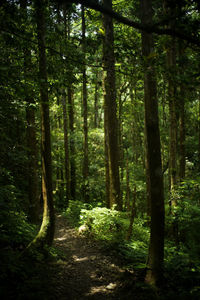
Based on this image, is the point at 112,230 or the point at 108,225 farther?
the point at 108,225

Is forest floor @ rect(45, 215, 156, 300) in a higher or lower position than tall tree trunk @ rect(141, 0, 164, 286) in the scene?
lower

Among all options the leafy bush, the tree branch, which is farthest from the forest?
the leafy bush

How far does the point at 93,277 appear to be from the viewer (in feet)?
19.5

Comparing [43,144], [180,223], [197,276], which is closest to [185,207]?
[180,223]

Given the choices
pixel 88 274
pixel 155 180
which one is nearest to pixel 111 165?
pixel 88 274

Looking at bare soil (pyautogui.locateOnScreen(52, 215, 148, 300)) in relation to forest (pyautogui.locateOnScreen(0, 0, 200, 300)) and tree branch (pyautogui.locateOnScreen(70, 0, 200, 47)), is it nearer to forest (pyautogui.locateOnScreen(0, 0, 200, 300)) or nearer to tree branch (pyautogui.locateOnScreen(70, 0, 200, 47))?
forest (pyautogui.locateOnScreen(0, 0, 200, 300))

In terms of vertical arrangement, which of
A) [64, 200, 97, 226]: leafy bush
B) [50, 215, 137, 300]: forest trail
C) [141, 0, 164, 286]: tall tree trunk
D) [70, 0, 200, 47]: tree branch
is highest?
[70, 0, 200, 47]: tree branch

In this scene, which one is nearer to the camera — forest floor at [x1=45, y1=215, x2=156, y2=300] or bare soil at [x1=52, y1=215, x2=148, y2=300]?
forest floor at [x1=45, y1=215, x2=156, y2=300]

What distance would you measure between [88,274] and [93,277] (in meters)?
0.25

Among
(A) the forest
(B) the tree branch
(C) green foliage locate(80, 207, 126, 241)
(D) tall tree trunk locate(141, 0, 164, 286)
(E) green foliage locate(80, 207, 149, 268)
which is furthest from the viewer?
(C) green foliage locate(80, 207, 126, 241)

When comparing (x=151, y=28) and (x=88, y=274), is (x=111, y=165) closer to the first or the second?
(x=88, y=274)

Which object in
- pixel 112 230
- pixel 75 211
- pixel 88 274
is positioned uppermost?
pixel 112 230

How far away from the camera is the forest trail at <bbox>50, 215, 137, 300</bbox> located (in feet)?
16.3

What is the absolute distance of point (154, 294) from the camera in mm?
4406
